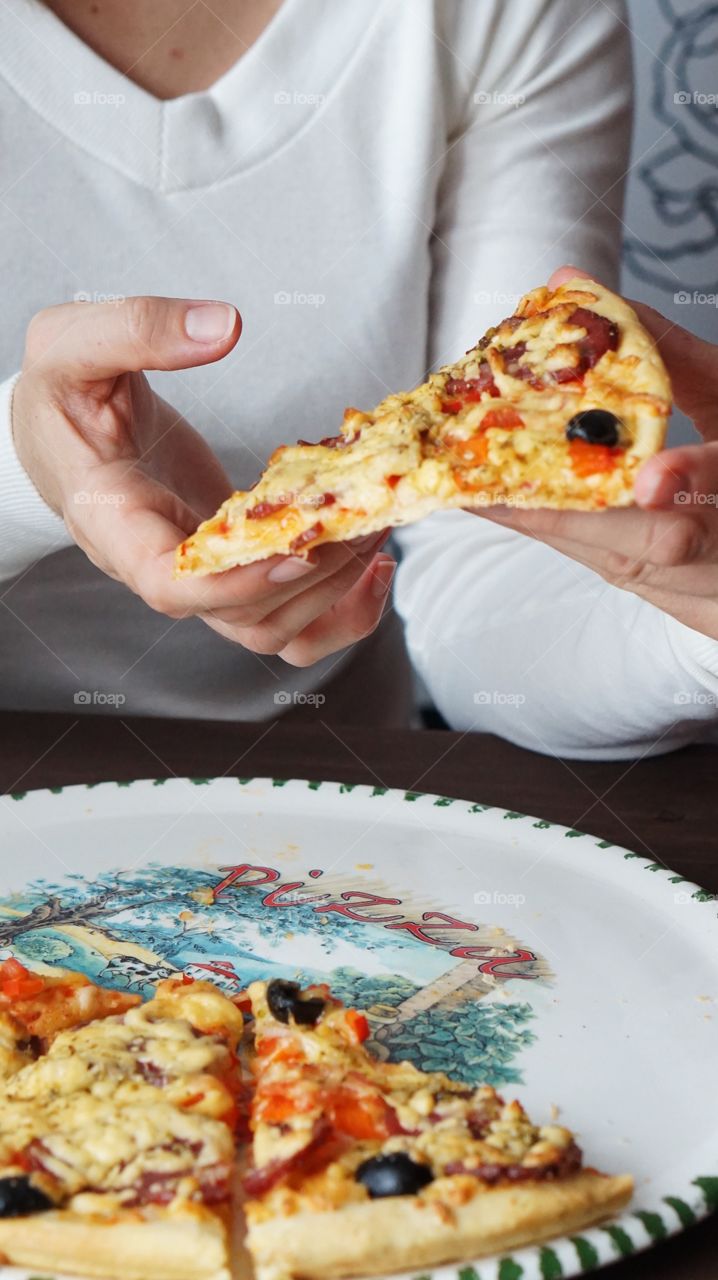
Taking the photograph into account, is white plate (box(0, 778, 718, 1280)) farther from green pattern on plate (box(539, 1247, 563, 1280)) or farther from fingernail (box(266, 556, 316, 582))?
fingernail (box(266, 556, 316, 582))

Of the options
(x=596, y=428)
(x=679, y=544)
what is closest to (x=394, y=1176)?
(x=679, y=544)

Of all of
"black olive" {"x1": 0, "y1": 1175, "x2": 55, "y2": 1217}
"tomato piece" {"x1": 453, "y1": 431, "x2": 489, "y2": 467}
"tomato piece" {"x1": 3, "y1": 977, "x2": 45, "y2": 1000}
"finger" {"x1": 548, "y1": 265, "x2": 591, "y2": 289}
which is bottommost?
"tomato piece" {"x1": 3, "y1": 977, "x2": 45, "y2": 1000}

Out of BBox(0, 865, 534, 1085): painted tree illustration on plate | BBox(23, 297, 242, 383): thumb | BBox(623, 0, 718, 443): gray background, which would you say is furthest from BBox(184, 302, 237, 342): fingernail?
BBox(623, 0, 718, 443): gray background

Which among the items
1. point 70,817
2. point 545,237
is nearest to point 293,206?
point 545,237

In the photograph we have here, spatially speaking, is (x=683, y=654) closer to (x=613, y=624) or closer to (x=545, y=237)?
(x=613, y=624)

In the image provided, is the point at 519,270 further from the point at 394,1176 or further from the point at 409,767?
the point at 394,1176

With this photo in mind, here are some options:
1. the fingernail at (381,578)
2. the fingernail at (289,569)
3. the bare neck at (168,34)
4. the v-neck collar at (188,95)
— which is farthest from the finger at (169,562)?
the bare neck at (168,34)

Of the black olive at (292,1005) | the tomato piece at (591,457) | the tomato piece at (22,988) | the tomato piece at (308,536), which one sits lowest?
the tomato piece at (22,988)

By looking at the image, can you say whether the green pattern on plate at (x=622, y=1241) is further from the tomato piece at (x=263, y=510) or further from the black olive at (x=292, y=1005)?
the tomato piece at (x=263, y=510)
